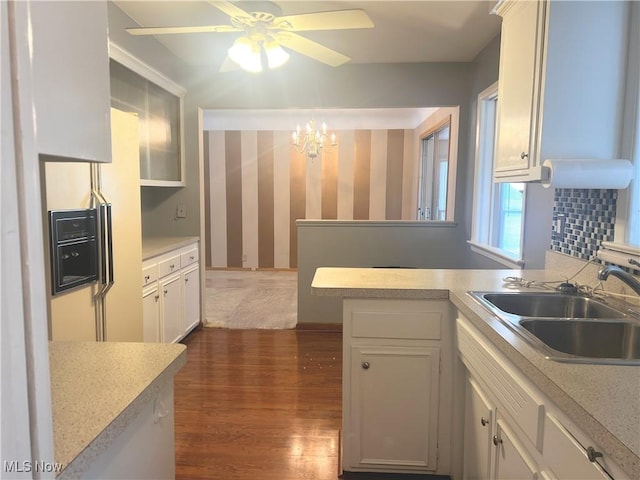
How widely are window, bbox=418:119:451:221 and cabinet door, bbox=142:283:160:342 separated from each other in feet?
10.9

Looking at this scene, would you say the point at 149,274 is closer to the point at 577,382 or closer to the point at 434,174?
the point at 577,382

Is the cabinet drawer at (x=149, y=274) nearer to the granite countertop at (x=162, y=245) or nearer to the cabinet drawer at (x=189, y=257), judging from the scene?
the granite countertop at (x=162, y=245)

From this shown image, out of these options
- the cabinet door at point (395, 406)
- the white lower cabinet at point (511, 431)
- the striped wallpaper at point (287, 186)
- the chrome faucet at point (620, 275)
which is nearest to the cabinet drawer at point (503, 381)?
the white lower cabinet at point (511, 431)

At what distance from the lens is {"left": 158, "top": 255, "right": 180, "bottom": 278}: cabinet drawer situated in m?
3.15

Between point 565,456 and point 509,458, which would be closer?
point 565,456

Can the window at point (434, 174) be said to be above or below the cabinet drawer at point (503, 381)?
above

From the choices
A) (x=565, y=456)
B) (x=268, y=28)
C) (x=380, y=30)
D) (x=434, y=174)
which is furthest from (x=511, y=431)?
(x=434, y=174)

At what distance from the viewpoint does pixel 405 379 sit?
1.82 meters

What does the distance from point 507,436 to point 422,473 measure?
0.80 m

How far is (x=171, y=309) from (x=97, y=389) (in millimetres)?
2630

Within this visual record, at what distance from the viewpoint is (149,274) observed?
2.92 meters

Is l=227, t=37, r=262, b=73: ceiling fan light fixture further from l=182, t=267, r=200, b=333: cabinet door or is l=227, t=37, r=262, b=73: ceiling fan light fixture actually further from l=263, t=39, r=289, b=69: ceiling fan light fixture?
l=182, t=267, r=200, b=333: cabinet door

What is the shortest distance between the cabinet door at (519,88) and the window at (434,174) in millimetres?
2848

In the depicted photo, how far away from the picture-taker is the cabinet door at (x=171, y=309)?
3.21m
